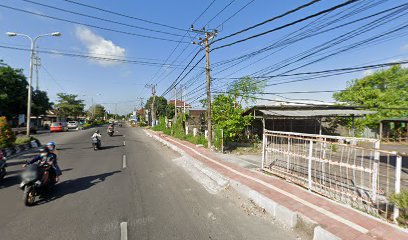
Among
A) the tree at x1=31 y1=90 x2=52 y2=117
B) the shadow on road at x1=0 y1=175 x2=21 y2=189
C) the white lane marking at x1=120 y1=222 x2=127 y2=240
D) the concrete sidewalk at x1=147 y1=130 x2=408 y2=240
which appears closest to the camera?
the concrete sidewalk at x1=147 y1=130 x2=408 y2=240

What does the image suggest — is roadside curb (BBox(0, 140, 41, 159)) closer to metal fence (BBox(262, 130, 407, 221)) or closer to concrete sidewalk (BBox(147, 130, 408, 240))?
concrete sidewalk (BBox(147, 130, 408, 240))

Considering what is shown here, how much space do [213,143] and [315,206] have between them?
1053 cm

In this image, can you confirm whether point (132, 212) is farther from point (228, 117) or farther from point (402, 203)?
point (228, 117)

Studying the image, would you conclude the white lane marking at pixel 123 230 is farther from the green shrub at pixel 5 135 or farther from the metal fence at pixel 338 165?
the green shrub at pixel 5 135

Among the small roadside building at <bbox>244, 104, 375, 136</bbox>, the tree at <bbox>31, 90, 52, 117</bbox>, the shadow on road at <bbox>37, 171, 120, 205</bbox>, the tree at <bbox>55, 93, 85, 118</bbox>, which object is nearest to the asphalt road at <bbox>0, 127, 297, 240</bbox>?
the shadow on road at <bbox>37, 171, 120, 205</bbox>

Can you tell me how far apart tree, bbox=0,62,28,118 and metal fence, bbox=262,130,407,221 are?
3889 cm

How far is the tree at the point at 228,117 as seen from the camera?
1371cm

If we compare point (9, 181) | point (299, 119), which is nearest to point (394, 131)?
point (299, 119)

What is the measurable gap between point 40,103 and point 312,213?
49476mm

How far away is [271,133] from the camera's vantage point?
7.43 m

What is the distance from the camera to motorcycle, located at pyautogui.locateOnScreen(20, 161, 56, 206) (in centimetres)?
493

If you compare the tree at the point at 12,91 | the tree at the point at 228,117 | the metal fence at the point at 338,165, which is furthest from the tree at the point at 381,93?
the tree at the point at 12,91

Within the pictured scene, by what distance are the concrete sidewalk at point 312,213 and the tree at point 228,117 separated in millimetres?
7268

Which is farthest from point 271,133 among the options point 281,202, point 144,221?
point 144,221
